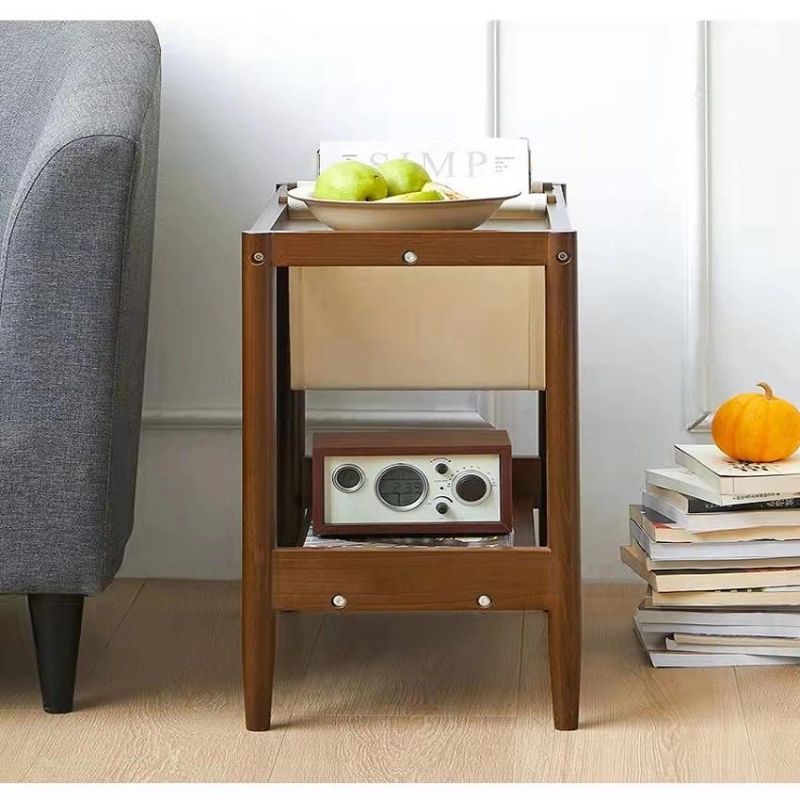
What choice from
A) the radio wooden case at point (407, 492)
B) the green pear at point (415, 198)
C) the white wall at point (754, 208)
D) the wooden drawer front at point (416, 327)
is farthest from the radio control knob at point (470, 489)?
the white wall at point (754, 208)

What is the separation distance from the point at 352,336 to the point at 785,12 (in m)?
0.85

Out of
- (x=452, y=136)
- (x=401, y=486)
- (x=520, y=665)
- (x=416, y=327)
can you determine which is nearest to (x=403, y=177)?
(x=416, y=327)

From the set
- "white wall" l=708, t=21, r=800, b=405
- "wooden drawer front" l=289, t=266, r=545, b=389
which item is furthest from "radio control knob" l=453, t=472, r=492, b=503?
"white wall" l=708, t=21, r=800, b=405

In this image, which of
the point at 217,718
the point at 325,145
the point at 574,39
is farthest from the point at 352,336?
the point at 574,39

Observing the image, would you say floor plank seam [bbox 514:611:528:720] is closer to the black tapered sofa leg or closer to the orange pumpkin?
the orange pumpkin

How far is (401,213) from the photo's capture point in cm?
140

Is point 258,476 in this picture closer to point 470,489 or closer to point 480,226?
point 470,489

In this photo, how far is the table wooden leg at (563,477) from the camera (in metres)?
1.39

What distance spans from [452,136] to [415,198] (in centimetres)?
61

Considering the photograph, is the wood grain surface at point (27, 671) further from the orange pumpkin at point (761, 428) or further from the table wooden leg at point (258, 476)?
the orange pumpkin at point (761, 428)

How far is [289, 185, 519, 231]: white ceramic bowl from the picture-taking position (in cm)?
140

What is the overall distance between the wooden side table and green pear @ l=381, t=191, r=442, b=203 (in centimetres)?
5

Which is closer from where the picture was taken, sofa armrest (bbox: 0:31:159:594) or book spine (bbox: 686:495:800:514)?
sofa armrest (bbox: 0:31:159:594)

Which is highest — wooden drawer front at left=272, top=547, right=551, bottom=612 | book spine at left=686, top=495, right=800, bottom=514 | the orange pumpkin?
the orange pumpkin
